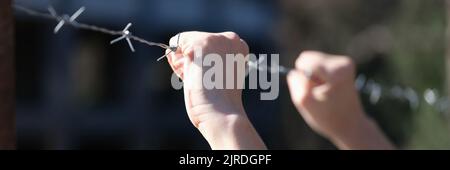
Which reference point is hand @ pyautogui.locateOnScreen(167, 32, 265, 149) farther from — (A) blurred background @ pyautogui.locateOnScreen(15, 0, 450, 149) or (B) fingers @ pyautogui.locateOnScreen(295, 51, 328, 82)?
(A) blurred background @ pyautogui.locateOnScreen(15, 0, 450, 149)

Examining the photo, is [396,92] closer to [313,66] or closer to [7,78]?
[313,66]

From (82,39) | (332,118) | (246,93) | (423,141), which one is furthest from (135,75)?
(332,118)

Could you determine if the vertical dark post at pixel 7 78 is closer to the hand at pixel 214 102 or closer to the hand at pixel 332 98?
the hand at pixel 214 102

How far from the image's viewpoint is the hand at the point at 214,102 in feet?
3.97

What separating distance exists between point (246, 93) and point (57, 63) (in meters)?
1.57

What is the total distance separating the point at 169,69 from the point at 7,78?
15.4ft

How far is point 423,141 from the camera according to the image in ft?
14.4

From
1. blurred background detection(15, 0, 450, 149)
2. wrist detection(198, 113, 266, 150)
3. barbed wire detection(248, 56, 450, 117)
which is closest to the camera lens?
wrist detection(198, 113, 266, 150)

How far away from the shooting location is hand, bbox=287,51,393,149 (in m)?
1.52

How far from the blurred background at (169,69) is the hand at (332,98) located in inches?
109

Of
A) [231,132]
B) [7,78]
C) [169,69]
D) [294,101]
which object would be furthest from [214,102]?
[169,69]

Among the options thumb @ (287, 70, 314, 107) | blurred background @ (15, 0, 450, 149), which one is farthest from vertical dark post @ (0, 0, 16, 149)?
blurred background @ (15, 0, 450, 149)

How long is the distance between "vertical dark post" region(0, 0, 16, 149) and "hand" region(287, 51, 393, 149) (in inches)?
18.3
